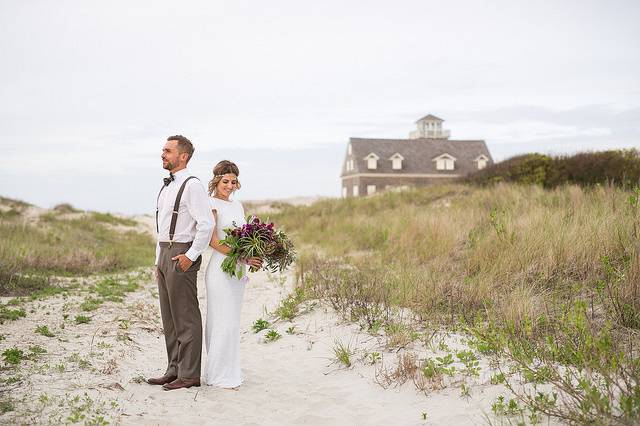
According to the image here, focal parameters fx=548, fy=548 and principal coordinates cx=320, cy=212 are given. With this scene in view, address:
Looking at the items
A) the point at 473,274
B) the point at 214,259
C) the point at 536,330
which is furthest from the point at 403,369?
the point at 473,274

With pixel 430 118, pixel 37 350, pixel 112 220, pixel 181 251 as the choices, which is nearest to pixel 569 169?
pixel 181 251

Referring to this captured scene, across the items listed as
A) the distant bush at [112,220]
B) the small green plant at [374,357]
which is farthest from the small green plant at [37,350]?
the distant bush at [112,220]

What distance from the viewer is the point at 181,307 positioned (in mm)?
5961

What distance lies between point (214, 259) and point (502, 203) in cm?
1193

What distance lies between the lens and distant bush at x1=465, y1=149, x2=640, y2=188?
19.8 metres

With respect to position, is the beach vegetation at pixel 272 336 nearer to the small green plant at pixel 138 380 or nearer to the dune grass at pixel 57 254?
the small green plant at pixel 138 380

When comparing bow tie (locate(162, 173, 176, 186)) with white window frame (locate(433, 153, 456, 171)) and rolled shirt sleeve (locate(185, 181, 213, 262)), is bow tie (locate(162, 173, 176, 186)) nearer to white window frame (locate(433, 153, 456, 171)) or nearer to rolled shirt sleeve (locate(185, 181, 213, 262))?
rolled shirt sleeve (locate(185, 181, 213, 262))

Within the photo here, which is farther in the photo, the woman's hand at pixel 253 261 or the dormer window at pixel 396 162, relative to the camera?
the dormer window at pixel 396 162

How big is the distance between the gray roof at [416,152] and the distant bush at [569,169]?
21.7 m

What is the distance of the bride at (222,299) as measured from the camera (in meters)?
6.12

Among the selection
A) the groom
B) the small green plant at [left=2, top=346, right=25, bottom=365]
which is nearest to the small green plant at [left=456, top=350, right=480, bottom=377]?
the groom

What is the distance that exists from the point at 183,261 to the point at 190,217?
496 mm

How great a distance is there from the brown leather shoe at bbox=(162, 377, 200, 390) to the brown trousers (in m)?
0.04

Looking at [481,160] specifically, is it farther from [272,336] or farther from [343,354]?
[343,354]
